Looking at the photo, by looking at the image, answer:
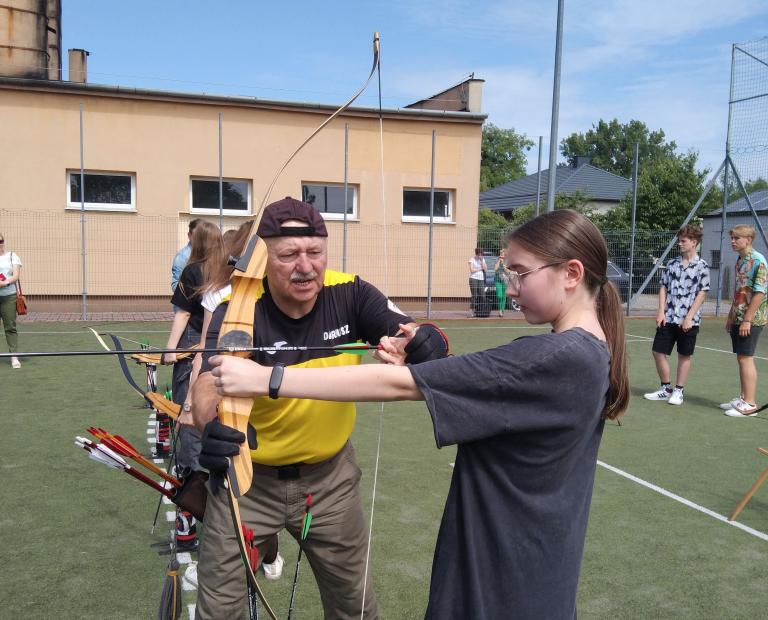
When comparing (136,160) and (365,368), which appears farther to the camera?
(136,160)

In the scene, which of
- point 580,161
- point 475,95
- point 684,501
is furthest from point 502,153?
point 684,501

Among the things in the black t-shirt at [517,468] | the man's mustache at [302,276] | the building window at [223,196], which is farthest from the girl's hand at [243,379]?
the building window at [223,196]

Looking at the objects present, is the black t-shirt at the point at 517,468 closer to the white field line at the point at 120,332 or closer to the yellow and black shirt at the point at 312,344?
the yellow and black shirt at the point at 312,344

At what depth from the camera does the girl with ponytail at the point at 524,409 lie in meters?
1.48

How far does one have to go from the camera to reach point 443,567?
1.65 meters

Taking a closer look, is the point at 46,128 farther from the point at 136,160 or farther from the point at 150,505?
the point at 150,505

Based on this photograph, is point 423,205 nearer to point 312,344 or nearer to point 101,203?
point 101,203

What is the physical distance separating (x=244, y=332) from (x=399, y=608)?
190 centimetres

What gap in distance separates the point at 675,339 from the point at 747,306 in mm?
799

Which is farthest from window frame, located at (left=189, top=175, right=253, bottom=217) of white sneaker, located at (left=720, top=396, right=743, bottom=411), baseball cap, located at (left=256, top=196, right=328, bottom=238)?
baseball cap, located at (left=256, top=196, right=328, bottom=238)

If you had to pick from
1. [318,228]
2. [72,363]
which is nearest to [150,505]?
[318,228]

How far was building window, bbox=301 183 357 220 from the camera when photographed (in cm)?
1591

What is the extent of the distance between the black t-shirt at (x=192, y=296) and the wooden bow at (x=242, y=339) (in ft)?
6.93

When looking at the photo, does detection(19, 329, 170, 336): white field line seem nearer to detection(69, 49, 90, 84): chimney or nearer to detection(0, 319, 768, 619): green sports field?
detection(0, 319, 768, 619): green sports field
